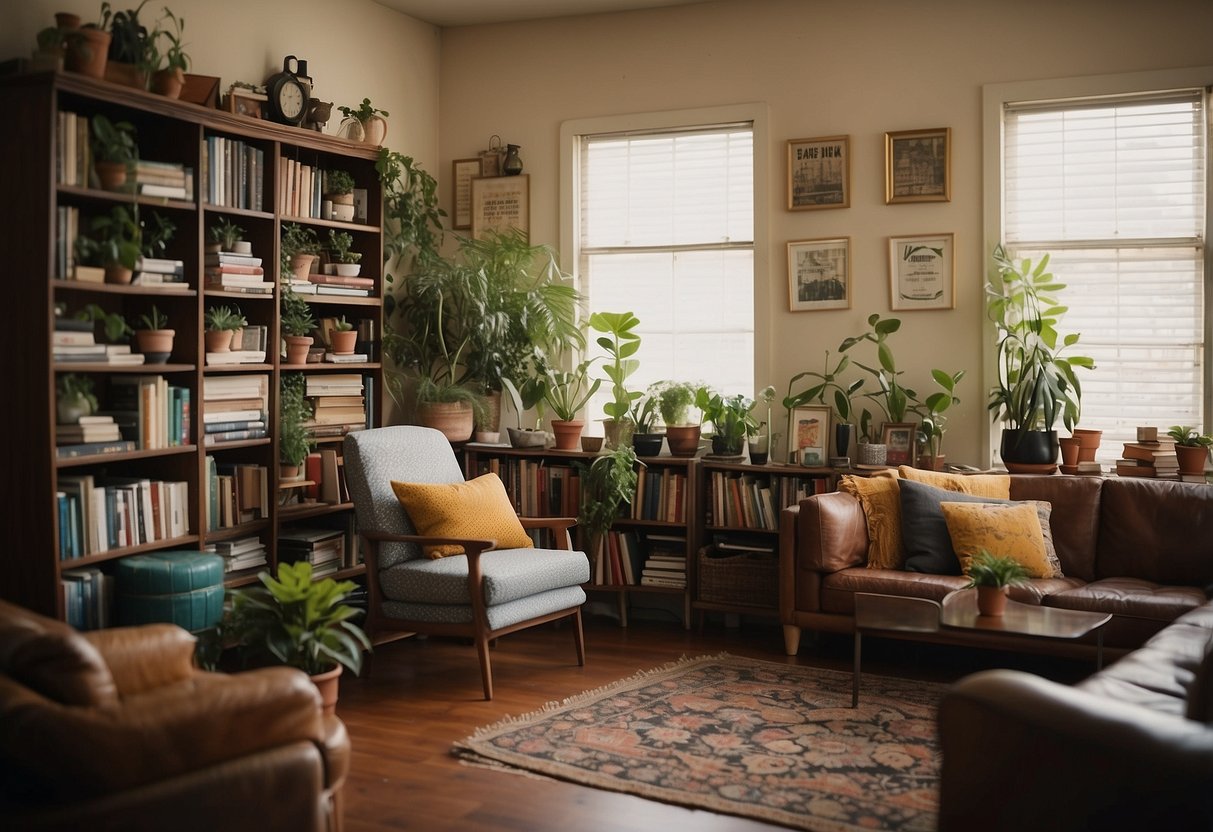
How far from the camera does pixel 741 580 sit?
522 centimetres

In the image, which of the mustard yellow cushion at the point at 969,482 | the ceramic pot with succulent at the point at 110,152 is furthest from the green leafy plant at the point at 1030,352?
the ceramic pot with succulent at the point at 110,152

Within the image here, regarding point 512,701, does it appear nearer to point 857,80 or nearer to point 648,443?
point 648,443

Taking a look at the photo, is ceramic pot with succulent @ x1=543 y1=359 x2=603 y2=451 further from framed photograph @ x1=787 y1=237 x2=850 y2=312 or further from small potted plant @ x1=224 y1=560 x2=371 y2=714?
small potted plant @ x1=224 y1=560 x2=371 y2=714

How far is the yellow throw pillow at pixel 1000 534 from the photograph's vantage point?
4.48 m

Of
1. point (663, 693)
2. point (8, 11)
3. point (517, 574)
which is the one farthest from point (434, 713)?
point (8, 11)

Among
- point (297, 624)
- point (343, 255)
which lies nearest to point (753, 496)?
point (343, 255)

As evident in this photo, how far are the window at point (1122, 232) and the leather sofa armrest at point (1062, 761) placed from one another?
3.25 m

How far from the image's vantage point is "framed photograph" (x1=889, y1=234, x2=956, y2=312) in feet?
17.3

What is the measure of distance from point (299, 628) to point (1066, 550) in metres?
3.21

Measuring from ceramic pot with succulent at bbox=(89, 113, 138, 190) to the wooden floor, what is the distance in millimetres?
2072

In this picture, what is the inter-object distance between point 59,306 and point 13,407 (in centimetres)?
37

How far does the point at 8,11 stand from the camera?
3.89 meters

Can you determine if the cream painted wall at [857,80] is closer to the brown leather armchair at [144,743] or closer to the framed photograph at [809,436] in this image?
the framed photograph at [809,436]

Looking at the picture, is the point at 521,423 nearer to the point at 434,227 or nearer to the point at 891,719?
the point at 434,227
